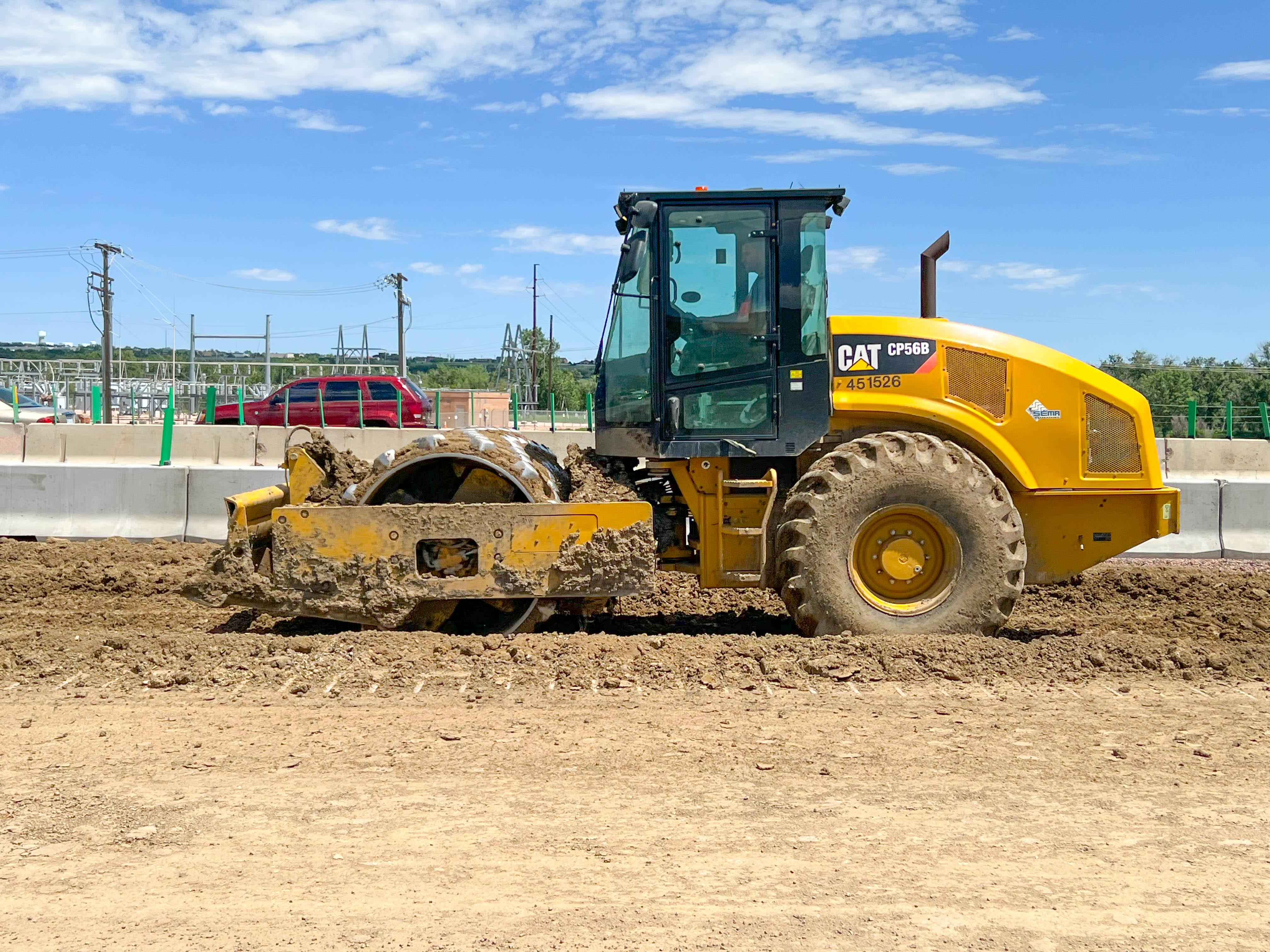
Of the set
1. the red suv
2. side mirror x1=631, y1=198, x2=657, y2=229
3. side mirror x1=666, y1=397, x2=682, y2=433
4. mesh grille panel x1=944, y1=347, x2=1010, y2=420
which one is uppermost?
side mirror x1=631, y1=198, x2=657, y2=229

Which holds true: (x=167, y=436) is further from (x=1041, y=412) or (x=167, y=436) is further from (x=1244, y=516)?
(x=1244, y=516)

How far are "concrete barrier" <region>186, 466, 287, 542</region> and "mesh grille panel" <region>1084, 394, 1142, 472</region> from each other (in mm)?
7888

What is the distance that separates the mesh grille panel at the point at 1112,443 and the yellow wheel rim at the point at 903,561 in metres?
1.07

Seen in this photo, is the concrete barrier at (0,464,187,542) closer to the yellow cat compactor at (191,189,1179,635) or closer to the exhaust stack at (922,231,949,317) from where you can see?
the yellow cat compactor at (191,189,1179,635)

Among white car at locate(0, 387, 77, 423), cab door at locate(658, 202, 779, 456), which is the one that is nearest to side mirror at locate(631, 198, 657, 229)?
cab door at locate(658, 202, 779, 456)

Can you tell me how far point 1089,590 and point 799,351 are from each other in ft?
12.7

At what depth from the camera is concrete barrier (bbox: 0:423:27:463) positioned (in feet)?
53.5

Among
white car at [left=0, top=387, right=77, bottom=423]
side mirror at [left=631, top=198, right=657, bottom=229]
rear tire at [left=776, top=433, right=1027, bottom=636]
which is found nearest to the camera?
side mirror at [left=631, top=198, right=657, bottom=229]

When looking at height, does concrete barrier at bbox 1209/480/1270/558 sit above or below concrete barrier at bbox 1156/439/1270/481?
below

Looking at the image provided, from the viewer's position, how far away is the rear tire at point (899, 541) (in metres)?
6.82

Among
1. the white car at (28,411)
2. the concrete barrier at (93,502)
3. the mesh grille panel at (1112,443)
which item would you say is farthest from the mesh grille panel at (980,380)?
the white car at (28,411)

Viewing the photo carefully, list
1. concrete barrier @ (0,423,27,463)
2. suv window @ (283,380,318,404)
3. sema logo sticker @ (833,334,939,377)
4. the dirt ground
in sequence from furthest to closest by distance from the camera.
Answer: suv window @ (283,380,318,404) → concrete barrier @ (0,423,27,463) → sema logo sticker @ (833,334,939,377) → the dirt ground

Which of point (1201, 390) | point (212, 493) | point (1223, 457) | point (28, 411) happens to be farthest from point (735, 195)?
point (28, 411)

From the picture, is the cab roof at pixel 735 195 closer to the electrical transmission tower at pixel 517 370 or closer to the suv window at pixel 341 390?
the suv window at pixel 341 390
